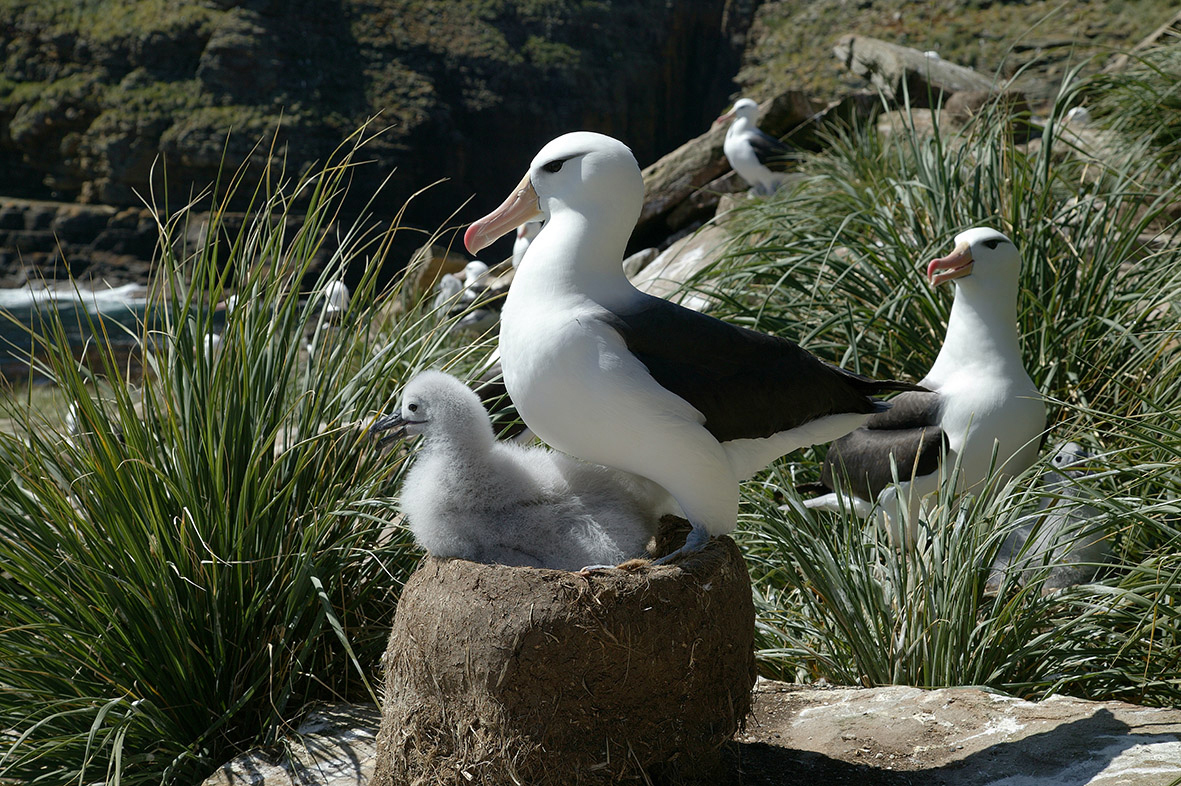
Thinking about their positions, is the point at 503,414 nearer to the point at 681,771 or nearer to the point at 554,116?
the point at 681,771

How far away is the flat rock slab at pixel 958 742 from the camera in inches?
89.9

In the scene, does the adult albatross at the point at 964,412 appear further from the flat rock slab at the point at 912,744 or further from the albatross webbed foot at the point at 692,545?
the albatross webbed foot at the point at 692,545

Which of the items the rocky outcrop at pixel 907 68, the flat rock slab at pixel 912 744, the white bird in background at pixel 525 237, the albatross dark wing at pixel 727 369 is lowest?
the white bird in background at pixel 525 237

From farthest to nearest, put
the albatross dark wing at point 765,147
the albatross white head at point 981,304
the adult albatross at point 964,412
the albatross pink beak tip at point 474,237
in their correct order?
1. the albatross dark wing at point 765,147
2. the albatross white head at point 981,304
3. the adult albatross at point 964,412
4. the albatross pink beak tip at point 474,237

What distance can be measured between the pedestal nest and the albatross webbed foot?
0.04 m

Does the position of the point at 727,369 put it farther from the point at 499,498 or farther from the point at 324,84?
the point at 324,84

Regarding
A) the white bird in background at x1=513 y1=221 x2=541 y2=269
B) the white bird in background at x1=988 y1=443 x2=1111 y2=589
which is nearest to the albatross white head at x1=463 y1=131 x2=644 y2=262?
the white bird in background at x1=988 y1=443 x2=1111 y2=589

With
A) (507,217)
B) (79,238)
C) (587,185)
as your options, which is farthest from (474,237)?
(79,238)

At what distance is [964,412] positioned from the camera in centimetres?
368

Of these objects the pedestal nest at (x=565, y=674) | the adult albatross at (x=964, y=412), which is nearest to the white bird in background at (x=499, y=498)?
the pedestal nest at (x=565, y=674)

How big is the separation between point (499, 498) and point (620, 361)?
0.49 meters

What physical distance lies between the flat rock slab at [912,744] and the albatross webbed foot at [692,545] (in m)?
0.62

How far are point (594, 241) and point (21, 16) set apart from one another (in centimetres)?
3855

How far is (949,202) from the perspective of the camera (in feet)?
16.0
